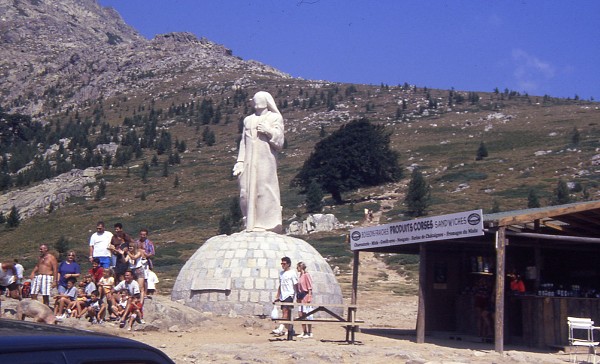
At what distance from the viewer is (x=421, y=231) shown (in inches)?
619

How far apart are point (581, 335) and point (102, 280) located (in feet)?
31.7

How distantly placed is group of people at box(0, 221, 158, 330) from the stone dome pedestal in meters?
3.29

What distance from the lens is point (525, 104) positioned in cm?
10300

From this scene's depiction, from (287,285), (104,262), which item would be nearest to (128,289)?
(104,262)

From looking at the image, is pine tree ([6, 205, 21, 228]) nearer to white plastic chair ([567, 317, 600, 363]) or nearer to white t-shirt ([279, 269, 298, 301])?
white t-shirt ([279, 269, 298, 301])

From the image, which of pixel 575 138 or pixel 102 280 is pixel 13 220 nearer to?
pixel 102 280

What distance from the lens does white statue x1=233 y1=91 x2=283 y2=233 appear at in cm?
2091

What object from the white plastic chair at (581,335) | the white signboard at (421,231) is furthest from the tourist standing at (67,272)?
the white plastic chair at (581,335)

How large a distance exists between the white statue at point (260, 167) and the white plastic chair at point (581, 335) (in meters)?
8.46

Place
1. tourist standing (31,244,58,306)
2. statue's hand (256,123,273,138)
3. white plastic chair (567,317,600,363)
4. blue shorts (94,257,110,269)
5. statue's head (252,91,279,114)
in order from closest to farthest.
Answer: white plastic chair (567,317,600,363), tourist standing (31,244,58,306), blue shorts (94,257,110,269), statue's hand (256,123,273,138), statue's head (252,91,279,114)

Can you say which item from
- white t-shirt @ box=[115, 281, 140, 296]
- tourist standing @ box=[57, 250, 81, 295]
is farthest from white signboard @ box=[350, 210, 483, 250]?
tourist standing @ box=[57, 250, 81, 295]

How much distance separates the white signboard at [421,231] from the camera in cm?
1417

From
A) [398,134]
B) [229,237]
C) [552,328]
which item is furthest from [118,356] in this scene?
[398,134]

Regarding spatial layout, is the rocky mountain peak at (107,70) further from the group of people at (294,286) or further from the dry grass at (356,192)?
the group of people at (294,286)
